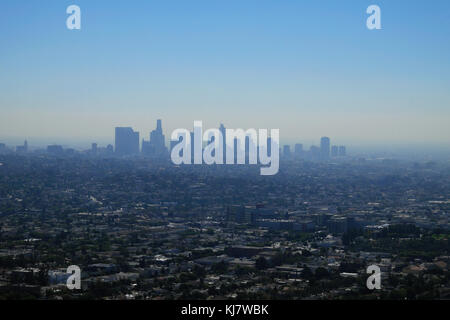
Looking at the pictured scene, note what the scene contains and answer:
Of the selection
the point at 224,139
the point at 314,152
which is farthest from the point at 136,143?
Answer: the point at 314,152

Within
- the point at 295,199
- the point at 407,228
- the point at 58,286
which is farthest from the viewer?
the point at 295,199

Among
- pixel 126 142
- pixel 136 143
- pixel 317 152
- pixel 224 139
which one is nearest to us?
pixel 224 139

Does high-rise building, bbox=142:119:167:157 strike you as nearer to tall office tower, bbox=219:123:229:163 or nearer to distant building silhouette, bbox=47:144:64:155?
distant building silhouette, bbox=47:144:64:155

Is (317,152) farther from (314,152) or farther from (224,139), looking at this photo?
(224,139)

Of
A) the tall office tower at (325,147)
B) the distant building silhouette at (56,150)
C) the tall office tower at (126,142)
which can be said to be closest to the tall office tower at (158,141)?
the tall office tower at (126,142)

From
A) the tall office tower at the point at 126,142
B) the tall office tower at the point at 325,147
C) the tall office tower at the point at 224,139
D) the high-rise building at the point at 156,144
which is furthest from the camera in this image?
the tall office tower at the point at 325,147

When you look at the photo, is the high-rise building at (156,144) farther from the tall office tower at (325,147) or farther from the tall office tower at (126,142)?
the tall office tower at (325,147)

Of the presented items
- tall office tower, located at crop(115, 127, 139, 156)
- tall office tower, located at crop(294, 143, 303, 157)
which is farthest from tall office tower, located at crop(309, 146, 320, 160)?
tall office tower, located at crop(115, 127, 139, 156)
